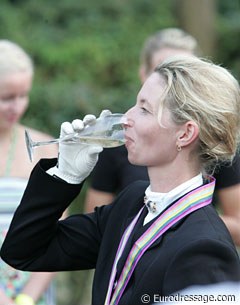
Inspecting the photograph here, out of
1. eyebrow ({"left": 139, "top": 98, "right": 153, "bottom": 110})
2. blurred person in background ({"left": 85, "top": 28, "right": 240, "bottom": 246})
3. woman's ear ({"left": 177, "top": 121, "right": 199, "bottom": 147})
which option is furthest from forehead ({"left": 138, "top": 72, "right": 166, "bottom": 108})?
blurred person in background ({"left": 85, "top": 28, "right": 240, "bottom": 246})

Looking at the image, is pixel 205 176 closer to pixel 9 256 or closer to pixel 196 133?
pixel 196 133

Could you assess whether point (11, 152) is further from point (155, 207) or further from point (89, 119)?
point (155, 207)

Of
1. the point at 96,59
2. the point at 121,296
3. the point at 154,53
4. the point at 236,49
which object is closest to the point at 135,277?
the point at 121,296

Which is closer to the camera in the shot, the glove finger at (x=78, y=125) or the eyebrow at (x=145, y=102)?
the eyebrow at (x=145, y=102)

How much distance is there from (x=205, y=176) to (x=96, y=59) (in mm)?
7207

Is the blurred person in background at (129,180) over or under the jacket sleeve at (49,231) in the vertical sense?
under

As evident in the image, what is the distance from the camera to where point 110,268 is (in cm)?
287

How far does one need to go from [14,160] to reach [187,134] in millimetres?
1645

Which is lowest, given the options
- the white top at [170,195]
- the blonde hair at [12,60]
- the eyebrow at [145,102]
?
the white top at [170,195]

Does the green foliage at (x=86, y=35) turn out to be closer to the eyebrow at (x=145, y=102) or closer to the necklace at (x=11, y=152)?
the necklace at (x=11, y=152)

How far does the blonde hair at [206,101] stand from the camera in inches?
108

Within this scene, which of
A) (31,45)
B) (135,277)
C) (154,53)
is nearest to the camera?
(135,277)

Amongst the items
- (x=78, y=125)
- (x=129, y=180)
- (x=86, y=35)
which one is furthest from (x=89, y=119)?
(x=86, y=35)

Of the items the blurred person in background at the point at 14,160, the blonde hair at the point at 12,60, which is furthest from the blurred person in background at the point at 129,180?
the blonde hair at the point at 12,60
